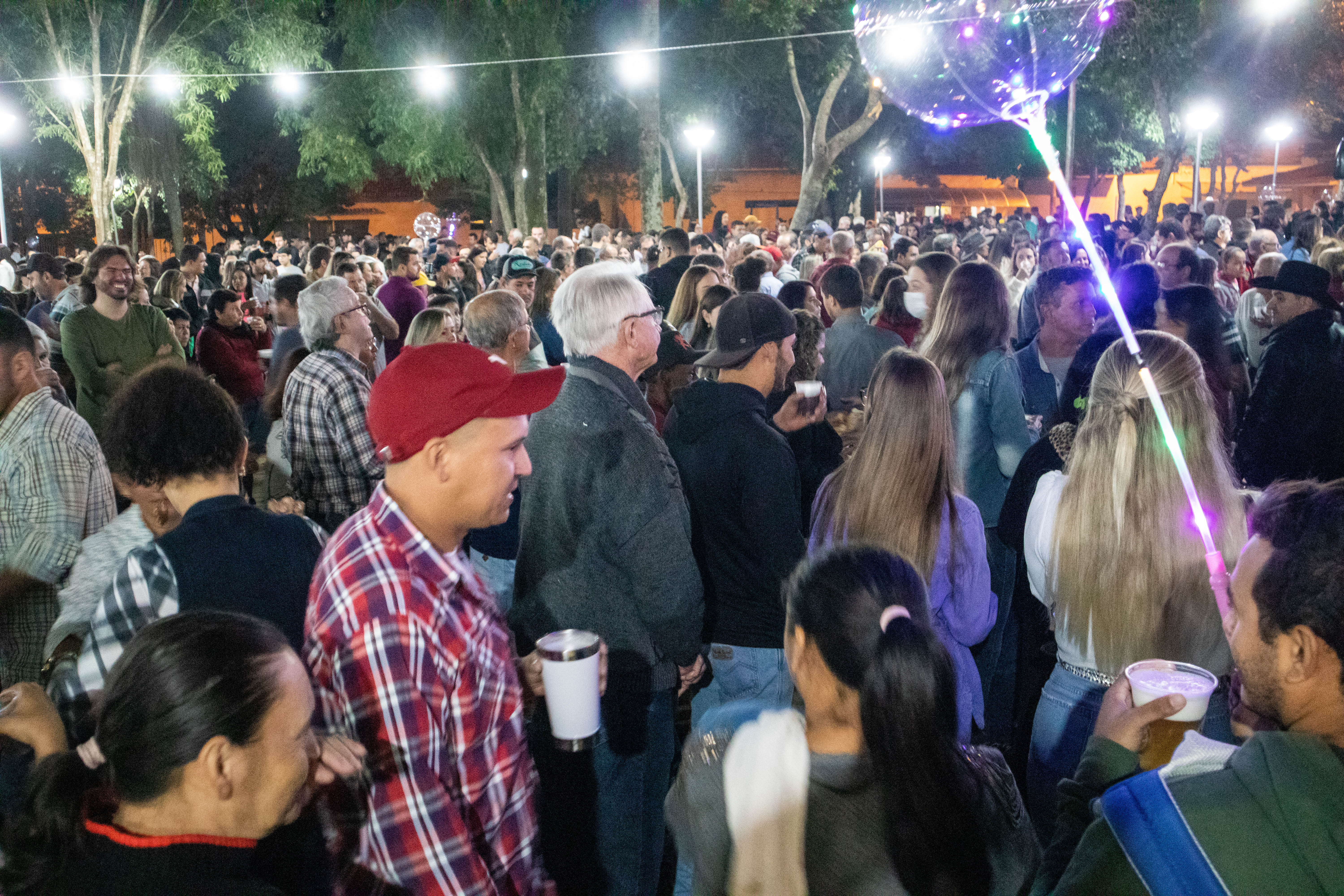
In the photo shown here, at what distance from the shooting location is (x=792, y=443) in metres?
4.59

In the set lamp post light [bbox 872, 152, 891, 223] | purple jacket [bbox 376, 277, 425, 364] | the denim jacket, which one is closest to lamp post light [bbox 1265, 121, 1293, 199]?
lamp post light [bbox 872, 152, 891, 223]

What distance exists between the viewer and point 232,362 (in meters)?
7.55

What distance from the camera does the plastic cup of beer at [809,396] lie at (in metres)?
4.37

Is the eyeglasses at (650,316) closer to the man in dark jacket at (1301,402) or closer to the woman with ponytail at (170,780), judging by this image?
the woman with ponytail at (170,780)

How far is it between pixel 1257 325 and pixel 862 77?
24297mm

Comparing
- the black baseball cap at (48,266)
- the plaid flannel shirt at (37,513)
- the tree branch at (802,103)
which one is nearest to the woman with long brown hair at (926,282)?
the plaid flannel shirt at (37,513)

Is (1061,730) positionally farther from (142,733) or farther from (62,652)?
(62,652)

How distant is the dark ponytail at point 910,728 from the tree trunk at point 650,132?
19.0 meters

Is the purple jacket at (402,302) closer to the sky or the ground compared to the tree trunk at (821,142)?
closer to the ground

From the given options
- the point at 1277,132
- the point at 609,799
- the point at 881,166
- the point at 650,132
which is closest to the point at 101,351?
the point at 609,799

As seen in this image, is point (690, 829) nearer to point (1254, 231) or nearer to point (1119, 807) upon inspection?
point (1119, 807)

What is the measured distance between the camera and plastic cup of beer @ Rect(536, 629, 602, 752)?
2418mm

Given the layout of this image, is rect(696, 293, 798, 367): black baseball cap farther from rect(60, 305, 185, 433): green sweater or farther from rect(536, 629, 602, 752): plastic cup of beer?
rect(60, 305, 185, 433): green sweater

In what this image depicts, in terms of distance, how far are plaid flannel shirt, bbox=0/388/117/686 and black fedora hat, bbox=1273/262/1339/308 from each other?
5853mm
